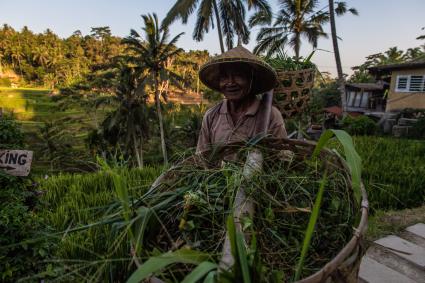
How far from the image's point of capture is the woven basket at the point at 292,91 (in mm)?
1864

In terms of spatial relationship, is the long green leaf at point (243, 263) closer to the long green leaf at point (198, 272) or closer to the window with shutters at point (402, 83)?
the long green leaf at point (198, 272)

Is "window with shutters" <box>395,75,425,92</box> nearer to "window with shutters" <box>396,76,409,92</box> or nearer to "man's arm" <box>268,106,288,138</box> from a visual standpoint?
"window with shutters" <box>396,76,409,92</box>

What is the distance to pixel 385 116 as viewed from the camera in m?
15.7

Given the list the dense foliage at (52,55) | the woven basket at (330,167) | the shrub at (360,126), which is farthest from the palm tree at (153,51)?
the dense foliage at (52,55)

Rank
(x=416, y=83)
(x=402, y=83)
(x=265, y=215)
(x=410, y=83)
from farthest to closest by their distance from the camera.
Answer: (x=402, y=83) → (x=410, y=83) → (x=416, y=83) → (x=265, y=215)

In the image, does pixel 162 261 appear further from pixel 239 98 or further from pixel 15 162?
pixel 15 162

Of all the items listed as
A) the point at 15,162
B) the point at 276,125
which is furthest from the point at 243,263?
the point at 15,162

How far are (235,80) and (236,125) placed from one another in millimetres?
293

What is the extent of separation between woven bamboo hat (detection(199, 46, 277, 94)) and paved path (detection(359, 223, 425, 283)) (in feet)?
4.88

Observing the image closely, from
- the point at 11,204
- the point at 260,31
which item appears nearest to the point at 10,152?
the point at 11,204

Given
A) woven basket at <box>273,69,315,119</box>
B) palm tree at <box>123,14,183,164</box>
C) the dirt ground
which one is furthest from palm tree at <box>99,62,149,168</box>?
woven basket at <box>273,69,315,119</box>

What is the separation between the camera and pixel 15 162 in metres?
1.88

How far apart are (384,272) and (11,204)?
2728 millimetres

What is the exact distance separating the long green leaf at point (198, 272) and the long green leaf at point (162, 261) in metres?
0.05
